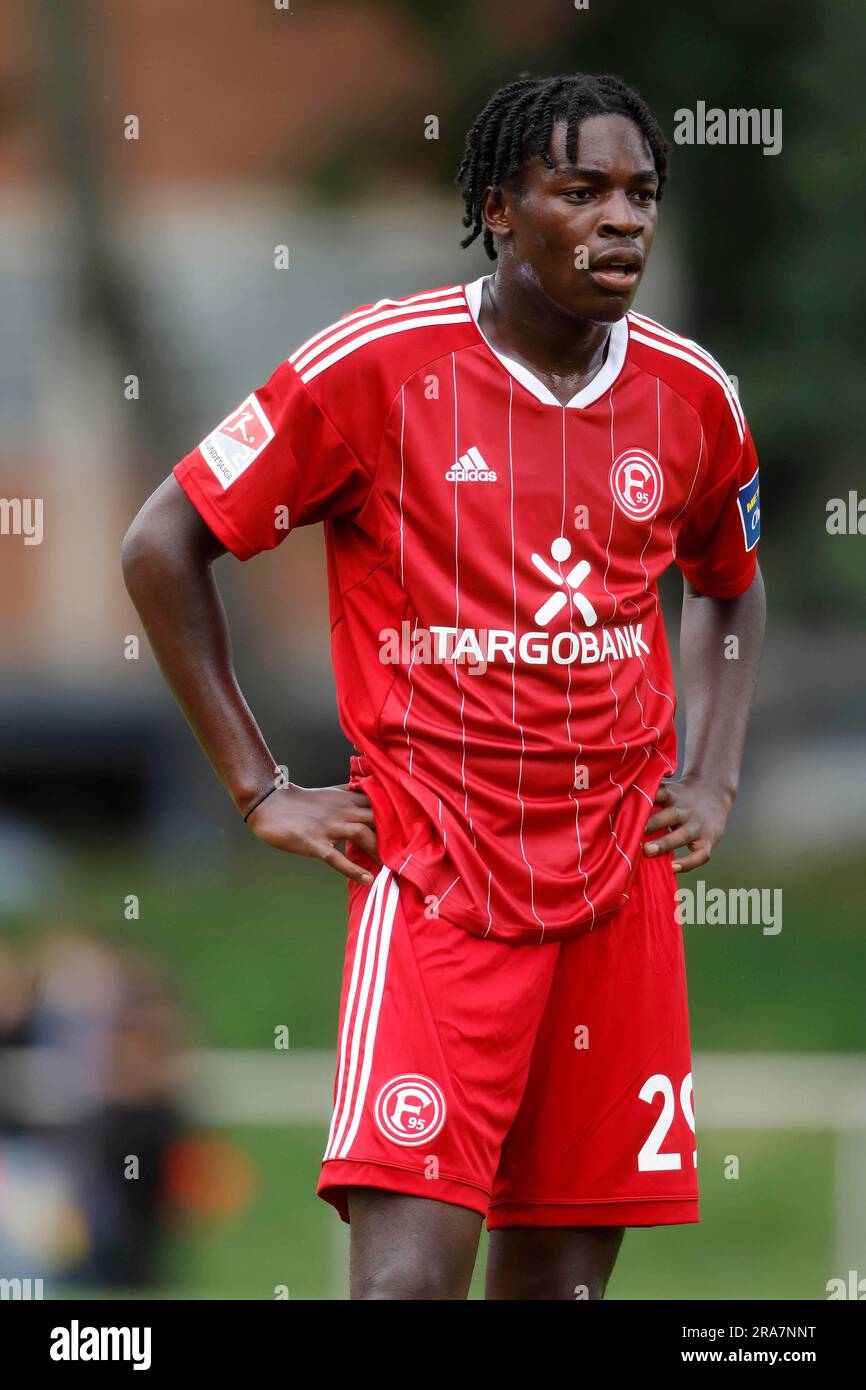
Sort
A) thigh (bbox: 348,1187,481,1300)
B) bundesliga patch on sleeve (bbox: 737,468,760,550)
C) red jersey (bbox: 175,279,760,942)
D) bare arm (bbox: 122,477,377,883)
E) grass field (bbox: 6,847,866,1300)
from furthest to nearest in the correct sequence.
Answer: grass field (bbox: 6,847,866,1300) → bundesliga patch on sleeve (bbox: 737,468,760,550) → bare arm (bbox: 122,477,377,883) → red jersey (bbox: 175,279,760,942) → thigh (bbox: 348,1187,481,1300)

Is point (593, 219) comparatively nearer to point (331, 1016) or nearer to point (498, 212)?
point (498, 212)

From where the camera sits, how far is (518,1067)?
2.10 meters

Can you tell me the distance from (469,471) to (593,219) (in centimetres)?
33

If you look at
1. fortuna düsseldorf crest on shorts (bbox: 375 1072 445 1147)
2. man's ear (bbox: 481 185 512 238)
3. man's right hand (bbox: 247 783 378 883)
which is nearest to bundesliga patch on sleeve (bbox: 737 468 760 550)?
man's ear (bbox: 481 185 512 238)

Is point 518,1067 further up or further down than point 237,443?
further down

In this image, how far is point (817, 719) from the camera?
8852mm

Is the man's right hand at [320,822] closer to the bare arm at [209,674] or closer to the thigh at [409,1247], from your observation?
the bare arm at [209,674]

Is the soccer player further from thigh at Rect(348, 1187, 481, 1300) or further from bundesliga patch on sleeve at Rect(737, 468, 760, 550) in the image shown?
bundesliga patch on sleeve at Rect(737, 468, 760, 550)

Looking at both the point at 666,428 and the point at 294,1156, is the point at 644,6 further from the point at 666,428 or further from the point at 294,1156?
the point at 666,428

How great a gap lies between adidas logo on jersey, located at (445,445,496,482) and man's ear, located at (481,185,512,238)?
0.32m

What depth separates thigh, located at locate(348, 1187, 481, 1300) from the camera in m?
1.99

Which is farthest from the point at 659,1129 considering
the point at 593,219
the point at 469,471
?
the point at 593,219

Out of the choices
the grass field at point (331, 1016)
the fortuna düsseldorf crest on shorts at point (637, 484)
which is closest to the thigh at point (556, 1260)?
the fortuna düsseldorf crest on shorts at point (637, 484)
